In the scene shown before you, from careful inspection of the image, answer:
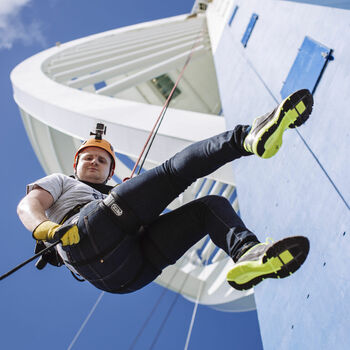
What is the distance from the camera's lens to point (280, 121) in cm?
139

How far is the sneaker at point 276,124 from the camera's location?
52.5 inches

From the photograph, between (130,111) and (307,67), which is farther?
(130,111)

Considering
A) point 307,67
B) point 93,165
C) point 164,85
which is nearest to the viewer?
point 307,67

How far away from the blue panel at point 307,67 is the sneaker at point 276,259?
99 centimetres

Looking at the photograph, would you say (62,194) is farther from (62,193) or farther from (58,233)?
(58,233)

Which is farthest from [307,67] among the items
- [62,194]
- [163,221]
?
[62,194]

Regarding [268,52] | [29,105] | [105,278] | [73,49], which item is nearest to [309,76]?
[268,52]

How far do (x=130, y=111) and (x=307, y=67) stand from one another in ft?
5.68

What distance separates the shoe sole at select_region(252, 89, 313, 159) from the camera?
1332mm

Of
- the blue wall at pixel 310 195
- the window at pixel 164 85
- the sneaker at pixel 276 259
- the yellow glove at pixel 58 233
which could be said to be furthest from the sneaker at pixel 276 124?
the window at pixel 164 85

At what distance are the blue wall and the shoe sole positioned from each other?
0.21 metres

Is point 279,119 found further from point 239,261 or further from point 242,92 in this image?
point 242,92

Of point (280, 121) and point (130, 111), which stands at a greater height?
point (130, 111)

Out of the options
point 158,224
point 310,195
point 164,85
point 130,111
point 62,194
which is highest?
point 164,85
